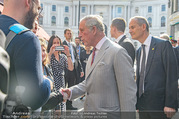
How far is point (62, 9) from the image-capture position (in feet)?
247

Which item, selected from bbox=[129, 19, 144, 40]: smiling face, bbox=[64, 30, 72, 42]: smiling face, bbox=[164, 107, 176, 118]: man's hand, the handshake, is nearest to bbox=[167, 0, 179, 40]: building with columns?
bbox=[64, 30, 72, 42]: smiling face

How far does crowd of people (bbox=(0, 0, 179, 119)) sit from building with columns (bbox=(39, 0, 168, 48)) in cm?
6771

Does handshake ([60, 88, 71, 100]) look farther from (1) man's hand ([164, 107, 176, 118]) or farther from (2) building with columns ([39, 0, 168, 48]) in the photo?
(2) building with columns ([39, 0, 168, 48])

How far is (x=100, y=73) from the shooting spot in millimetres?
2562

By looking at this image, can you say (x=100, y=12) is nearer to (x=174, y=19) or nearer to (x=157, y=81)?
(x=174, y=19)

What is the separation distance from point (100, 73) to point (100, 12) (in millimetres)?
76319

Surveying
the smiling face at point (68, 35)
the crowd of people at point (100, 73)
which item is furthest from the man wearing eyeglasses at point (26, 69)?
the smiling face at point (68, 35)

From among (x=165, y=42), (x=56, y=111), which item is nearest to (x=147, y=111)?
(x=165, y=42)

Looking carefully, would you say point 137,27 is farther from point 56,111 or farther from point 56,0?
point 56,0

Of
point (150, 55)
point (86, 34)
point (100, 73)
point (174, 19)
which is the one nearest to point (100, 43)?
point (86, 34)

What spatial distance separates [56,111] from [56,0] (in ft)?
244

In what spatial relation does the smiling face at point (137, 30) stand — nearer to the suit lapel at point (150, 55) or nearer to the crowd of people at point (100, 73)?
the crowd of people at point (100, 73)

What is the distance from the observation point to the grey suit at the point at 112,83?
246 cm

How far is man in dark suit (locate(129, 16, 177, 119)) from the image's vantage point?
3186 mm
